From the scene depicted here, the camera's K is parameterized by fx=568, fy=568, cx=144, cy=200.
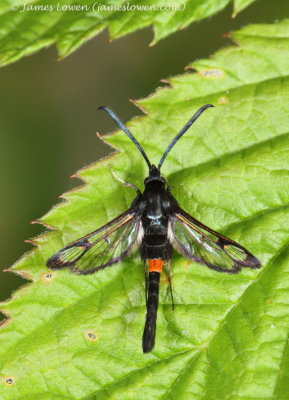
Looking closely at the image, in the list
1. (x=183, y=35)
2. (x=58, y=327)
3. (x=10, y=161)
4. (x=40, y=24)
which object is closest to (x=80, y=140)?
(x=10, y=161)

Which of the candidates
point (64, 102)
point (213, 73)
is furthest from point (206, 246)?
point (64, 102)

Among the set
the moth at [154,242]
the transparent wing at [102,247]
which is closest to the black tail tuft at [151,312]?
the moth at [154,242]

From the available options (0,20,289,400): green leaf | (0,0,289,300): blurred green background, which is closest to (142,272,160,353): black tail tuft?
(0,20,289,400): green leaf

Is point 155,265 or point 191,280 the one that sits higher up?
point 155,265

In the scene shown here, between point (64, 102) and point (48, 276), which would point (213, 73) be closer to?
point (48, 276)

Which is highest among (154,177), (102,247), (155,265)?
(154,177)

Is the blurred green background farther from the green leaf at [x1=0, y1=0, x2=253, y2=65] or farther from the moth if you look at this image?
the moth
